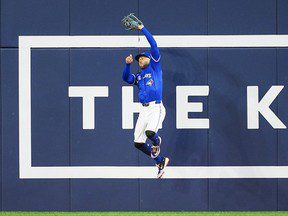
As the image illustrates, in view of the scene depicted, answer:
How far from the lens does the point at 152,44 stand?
1206 centimetres

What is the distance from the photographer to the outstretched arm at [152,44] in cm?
1196

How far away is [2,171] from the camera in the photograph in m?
13.0

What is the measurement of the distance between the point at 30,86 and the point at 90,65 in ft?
2.98

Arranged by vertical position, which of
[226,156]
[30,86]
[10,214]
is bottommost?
[10,214]

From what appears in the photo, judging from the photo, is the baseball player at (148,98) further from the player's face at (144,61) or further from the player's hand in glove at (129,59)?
the player's hand in glove at (129,59)

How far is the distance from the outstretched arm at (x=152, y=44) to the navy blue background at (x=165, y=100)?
699mm

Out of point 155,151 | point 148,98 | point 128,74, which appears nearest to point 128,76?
point 128,74

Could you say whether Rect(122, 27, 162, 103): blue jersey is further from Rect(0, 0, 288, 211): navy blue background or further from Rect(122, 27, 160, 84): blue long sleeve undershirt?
Rect(0, 0, 288, 211): navy blue background

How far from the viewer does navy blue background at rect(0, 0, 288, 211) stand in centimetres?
1297
